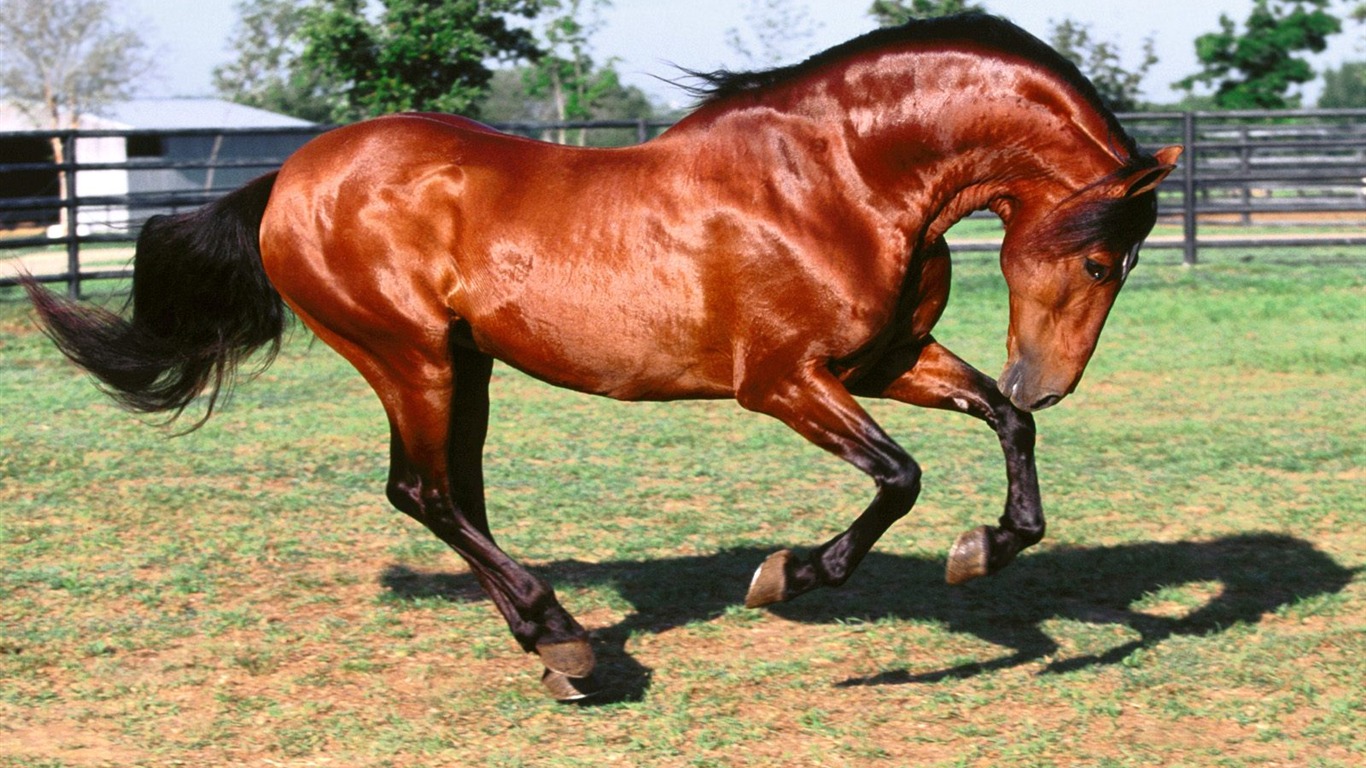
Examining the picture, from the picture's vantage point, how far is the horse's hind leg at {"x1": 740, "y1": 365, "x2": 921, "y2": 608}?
4.22 meters

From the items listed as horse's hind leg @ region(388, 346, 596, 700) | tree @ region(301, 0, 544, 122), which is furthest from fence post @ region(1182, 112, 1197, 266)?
horse's hind leg @ region(388, 346, 596, 700)

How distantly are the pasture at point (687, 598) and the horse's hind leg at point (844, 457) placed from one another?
1.33 ft

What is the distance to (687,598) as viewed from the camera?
218 inches

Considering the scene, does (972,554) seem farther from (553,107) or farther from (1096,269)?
(553,107)

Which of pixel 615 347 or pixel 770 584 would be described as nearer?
pixel 770 584

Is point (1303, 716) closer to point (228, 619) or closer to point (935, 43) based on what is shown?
point (935, 43)

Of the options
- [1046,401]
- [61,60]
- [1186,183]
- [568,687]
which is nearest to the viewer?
[1046,401]

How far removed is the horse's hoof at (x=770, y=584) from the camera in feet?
13.8

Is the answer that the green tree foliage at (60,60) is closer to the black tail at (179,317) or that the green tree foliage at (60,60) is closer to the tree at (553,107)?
the tree at (553,107)

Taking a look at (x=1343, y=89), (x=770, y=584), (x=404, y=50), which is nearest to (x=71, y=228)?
(x=404, y=50)

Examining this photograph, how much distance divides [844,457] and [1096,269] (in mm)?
862

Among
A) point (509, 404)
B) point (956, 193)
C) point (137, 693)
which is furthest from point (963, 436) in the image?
point (137, 693)

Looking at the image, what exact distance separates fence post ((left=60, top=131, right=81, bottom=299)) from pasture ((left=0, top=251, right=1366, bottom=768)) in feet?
14.0

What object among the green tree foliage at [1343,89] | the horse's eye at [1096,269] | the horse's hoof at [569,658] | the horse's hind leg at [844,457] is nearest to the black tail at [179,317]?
the horse's hoof at [569,658]
